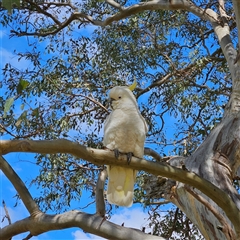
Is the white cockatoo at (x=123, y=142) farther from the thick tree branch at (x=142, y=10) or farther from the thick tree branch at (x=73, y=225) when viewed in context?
the thick tree branch at (x=142, y=10)

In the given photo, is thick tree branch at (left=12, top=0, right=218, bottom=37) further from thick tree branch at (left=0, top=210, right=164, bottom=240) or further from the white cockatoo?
thick tree branch at (left=0, top=210, right=164, bottom=240)

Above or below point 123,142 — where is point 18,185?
below

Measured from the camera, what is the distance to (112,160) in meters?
2.00

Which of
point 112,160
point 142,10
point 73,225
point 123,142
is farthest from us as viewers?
point 142,10

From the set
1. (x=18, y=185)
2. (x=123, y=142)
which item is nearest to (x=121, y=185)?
(x=123, y=142)

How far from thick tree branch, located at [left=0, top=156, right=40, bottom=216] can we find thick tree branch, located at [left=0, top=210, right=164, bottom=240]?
57 mm

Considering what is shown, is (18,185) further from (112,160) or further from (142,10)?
(142,10)

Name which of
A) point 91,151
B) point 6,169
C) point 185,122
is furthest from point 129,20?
point 91,151

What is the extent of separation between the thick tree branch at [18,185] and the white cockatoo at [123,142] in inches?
18.9

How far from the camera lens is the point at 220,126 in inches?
136

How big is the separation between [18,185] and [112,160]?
2.48ft

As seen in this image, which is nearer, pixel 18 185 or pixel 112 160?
pixel 112 160

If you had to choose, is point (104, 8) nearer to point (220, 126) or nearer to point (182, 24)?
point (182, 24)

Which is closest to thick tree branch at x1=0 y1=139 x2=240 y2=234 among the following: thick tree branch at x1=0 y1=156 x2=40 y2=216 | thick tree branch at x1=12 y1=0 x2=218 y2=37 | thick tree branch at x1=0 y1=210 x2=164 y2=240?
thick tree branch at x1=0 y1=210 x2=164 y2=240
